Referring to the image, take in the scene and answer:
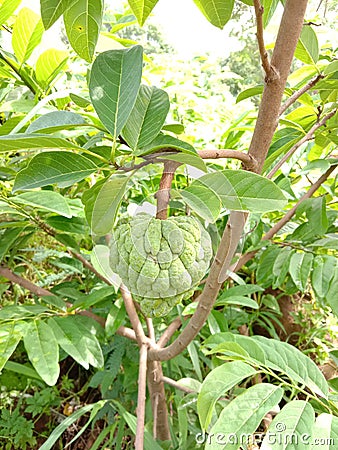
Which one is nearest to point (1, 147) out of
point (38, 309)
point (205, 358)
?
point (38, 309)

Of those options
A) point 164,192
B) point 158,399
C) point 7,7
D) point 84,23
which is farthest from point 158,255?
point 158,399

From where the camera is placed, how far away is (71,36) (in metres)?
0.36

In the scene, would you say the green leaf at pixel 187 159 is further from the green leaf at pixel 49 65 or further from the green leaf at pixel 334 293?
the green leaf at pixel 334 293

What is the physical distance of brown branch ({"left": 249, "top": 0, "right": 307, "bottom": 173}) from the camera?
1.23 ft

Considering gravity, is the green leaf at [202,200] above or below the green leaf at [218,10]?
below

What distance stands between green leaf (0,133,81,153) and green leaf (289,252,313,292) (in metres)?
0.56

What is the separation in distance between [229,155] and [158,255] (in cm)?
11

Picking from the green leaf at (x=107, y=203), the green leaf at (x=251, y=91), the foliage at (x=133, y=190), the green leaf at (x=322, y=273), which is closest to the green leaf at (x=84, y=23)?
the foliage at (x=133, y=190)

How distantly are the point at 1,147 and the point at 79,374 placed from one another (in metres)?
1.24

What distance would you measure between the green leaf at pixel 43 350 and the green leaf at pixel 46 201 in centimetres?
23

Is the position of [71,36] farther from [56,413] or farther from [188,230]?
[56,413]

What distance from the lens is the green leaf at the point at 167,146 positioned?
1.03 feet

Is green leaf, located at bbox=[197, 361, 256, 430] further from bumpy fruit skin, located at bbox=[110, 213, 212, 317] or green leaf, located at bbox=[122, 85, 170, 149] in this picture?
green leaf, located at bbox=[122, 85, 170, 149]

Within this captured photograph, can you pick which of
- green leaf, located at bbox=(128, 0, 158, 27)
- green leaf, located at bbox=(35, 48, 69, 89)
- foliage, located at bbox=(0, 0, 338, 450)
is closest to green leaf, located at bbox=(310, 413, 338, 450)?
foliage, located at bbox=(0, 0, 338, 450)
